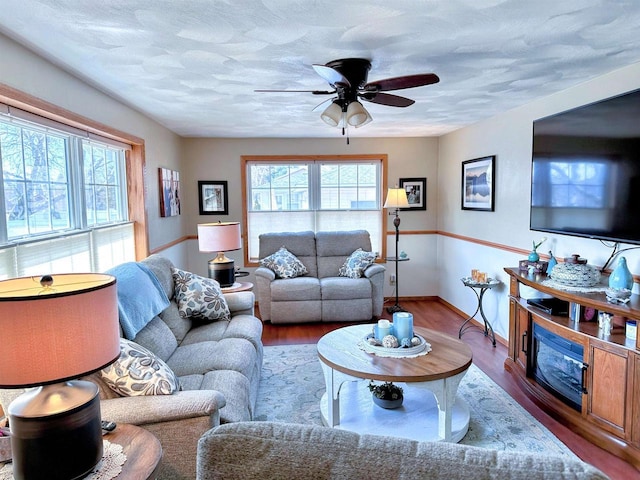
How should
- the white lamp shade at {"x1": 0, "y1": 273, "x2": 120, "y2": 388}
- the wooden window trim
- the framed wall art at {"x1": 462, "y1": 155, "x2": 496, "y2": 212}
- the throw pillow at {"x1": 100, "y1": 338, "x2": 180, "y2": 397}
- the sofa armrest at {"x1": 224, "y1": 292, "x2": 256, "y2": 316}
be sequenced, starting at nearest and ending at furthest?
1. the white lamp shade at {"x1": 0, "y1": 273, "x2": 120, "y2": 388}
2. the throw pillow at {"x1": 100, "y1": 338, "x2": 180, "y2": 397}
3. the wooden window trim
4. the sofa armrest at {"x1": 224, "y1": 292, "x2": 256, "y2": 316}
5. the framed wall art at {"x1": 462, "y1": 155, "x2": 496, "y2": 212}

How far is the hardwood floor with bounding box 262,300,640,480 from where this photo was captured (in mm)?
2332

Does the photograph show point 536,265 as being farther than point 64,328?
Yes

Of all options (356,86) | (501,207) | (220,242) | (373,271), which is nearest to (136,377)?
(356,86)

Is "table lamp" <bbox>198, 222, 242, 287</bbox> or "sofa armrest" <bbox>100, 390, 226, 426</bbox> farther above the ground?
"table lamp" <bbox>198, 222, 242, 287</bbox>

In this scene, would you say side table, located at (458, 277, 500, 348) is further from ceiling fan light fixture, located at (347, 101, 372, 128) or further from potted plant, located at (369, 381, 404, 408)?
ceiling fan light fixture, located at (347, 101, 372, 128)

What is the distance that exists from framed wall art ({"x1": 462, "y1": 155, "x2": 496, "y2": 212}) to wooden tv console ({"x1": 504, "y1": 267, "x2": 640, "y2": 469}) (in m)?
1.72

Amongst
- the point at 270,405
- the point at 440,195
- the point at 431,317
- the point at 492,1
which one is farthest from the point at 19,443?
the point at 440,195

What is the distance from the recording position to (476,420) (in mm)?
2777

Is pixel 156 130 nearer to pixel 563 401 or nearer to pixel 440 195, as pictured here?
pixel 440 195

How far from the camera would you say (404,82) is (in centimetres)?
243

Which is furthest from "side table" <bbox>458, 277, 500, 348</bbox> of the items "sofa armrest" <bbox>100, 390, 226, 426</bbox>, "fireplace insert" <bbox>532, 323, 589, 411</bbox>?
"sofa armrest" <bbox>100, 390, 226, 426</bbox>

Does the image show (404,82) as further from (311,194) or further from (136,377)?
(311,194)

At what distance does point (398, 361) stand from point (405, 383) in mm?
157

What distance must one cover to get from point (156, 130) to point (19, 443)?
380 cm
